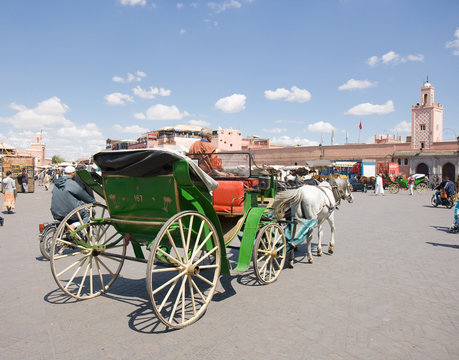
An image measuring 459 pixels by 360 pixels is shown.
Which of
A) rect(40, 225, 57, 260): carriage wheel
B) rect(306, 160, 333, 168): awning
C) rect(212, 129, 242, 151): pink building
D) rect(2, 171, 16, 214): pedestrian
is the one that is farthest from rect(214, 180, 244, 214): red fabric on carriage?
rect(212, 129, 242, 151): pink building

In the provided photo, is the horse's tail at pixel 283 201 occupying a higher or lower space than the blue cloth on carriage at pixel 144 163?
lower

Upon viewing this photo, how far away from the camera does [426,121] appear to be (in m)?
49.5

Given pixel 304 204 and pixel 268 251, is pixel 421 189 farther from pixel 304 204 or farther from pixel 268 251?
pixel 268 251

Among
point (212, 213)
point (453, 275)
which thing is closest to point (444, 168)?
point (453, 275)

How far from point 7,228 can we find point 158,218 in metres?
9.06

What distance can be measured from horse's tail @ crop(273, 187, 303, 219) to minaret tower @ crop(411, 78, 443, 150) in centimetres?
4738

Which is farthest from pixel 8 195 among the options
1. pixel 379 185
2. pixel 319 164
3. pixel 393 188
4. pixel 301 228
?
pixel 393 188

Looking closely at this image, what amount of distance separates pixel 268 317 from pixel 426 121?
175 feet

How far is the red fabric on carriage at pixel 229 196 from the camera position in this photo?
5164 mm

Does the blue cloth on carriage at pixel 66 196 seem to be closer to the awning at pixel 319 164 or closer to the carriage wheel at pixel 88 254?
the carriage wheel at pixel 88 254

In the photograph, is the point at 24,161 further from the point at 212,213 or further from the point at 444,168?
the point at 444,168

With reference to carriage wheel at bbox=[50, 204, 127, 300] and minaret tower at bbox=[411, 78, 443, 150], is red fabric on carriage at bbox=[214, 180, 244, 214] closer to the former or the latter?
carriage wheel at bbox=[50, 204, 127, 300]

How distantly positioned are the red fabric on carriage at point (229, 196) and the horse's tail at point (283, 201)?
1345 millimetres

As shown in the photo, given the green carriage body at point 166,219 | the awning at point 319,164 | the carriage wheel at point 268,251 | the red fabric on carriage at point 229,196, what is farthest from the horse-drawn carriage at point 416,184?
the green carriage body at point 166,219
